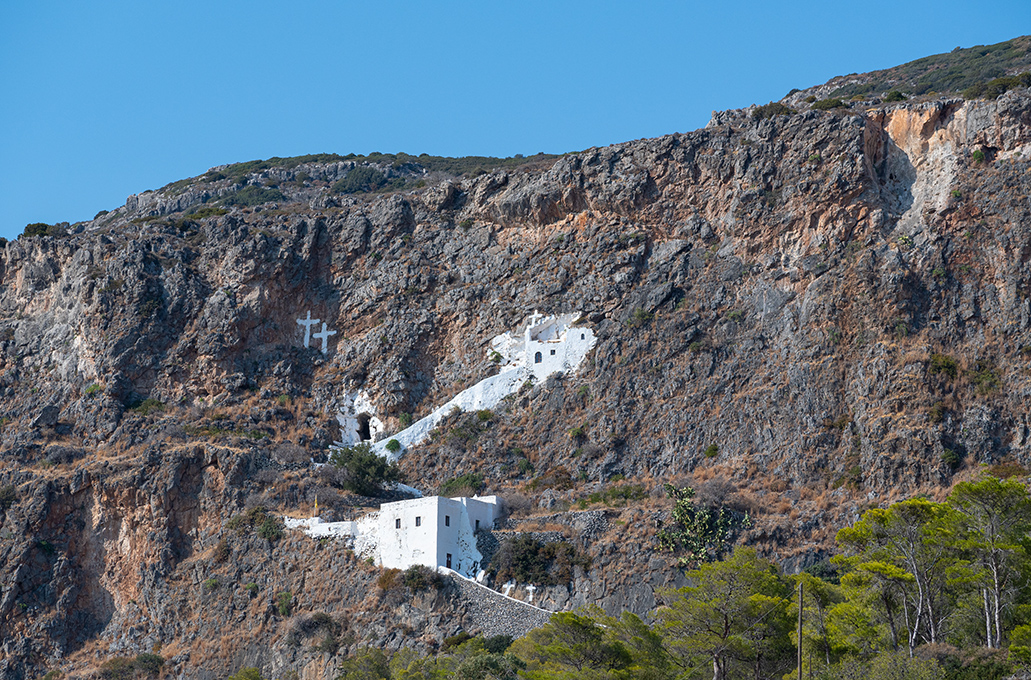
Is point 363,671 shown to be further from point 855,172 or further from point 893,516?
point 855,172

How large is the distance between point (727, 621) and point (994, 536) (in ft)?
25.5

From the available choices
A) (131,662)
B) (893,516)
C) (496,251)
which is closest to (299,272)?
(496,251)

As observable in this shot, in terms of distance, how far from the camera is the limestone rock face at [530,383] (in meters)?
48.4

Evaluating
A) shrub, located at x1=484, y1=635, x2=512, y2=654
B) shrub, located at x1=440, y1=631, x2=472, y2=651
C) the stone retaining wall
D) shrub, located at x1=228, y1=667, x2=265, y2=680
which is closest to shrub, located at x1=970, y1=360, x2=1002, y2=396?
the stone retaining wall

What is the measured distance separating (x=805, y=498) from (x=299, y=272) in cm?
3381

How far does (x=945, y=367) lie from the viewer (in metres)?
48.9

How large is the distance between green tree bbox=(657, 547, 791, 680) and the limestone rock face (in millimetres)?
11026

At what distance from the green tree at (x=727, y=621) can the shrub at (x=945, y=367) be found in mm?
18448

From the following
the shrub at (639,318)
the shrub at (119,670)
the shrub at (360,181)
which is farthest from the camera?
the shrub at (360,181)

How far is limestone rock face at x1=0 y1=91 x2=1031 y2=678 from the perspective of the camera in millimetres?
48438

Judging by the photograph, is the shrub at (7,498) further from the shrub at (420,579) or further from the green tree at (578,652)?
the green tree at (578,652)

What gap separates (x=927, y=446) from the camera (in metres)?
46.6

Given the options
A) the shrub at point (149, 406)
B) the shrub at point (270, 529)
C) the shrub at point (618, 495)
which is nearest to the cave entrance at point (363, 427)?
the shrub at point (270, 529)

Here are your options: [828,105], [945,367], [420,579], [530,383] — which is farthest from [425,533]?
[828,105]
